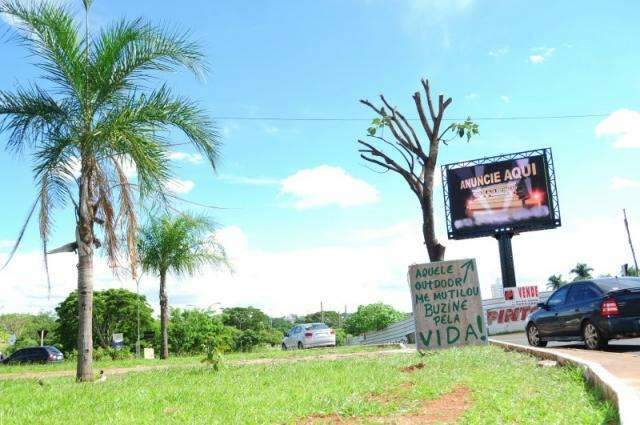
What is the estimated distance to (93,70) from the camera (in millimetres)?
11180

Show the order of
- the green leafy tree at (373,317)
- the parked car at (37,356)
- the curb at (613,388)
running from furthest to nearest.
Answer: the green leafy tree at (373,317) → the parked car at (37,356) → the curb at (613,388)

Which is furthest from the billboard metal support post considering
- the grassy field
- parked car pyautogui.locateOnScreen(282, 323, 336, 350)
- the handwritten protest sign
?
the grassy field

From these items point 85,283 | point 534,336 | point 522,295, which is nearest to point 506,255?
point 522,295

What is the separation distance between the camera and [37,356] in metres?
32.6

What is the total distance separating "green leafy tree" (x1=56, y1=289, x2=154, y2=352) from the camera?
152 ft

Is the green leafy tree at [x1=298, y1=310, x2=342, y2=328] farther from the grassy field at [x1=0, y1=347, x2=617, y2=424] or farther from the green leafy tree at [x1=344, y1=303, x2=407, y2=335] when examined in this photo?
the grassy field at [x1=0, y1=347, x2=617, y2=424]

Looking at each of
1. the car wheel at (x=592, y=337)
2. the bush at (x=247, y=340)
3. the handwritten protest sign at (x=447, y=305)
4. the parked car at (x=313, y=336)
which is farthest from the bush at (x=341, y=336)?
the handwritten protest sign at (x=447, y=305)

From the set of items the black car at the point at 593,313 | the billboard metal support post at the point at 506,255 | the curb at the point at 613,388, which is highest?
the billboard metal support post at the point at 506,255

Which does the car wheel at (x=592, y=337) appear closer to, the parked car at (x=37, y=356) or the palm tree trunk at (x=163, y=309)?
the palm tree trunk at (x=163, y=309)

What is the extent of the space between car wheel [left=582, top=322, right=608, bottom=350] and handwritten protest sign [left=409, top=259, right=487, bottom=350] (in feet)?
6.99

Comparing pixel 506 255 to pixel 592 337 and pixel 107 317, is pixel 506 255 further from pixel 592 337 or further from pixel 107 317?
pixel 107 317

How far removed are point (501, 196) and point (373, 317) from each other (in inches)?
1129

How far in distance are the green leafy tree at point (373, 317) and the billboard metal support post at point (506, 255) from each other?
24.7 meters

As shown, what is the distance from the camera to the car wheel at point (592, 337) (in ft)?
37.1
